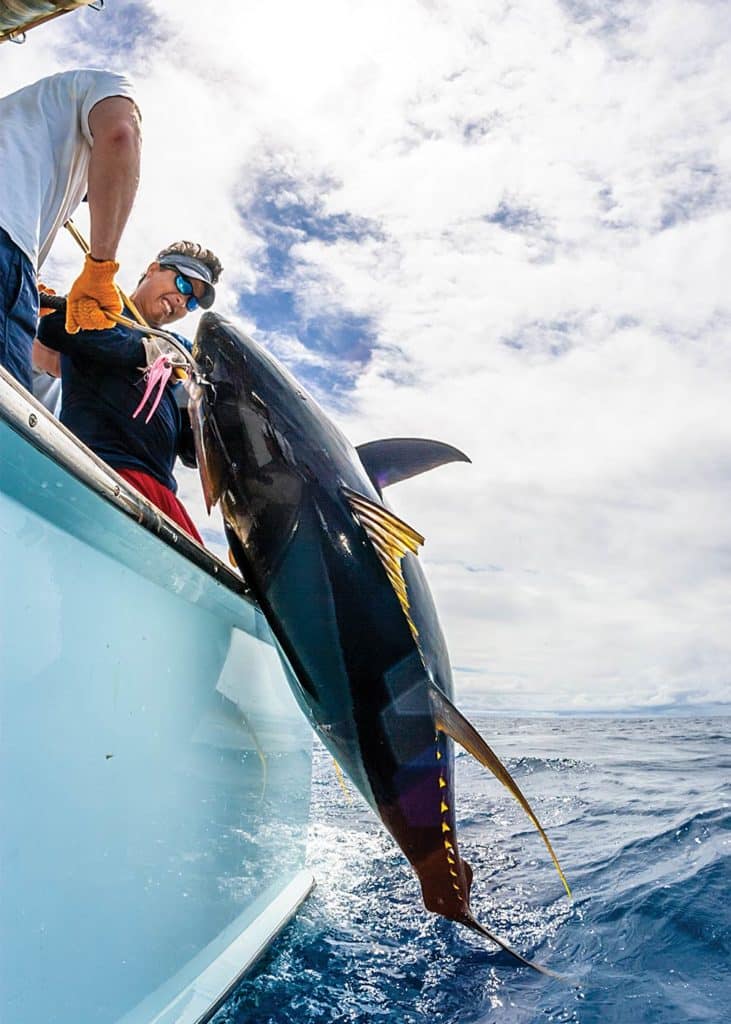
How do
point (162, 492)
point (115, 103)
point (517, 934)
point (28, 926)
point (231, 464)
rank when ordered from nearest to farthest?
point (28, 926)
point (115, 103)
point (231, 464)
point (517, 934)
point (162, 492)

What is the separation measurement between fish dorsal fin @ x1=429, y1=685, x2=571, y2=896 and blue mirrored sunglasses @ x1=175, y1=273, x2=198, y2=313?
89.6 inches

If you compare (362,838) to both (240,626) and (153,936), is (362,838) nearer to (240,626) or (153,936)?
(240,626)

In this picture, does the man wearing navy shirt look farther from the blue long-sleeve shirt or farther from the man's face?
the man's face

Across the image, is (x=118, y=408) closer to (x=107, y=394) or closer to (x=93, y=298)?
(x=107, y=394)

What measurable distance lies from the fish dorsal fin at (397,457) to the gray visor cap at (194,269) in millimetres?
1202

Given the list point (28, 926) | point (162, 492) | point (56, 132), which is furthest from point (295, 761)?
point (56, 132)

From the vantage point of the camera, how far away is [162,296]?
3686 mm

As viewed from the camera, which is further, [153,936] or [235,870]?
[235,870]

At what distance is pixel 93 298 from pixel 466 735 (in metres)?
1.98

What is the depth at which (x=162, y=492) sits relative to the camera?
319 centimetres

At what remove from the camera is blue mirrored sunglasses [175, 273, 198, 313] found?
3626mm

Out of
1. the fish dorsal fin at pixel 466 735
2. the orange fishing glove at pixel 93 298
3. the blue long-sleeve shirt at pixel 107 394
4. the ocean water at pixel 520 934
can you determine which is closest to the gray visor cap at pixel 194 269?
the blue long-sleeve shirt at pixel 107 394

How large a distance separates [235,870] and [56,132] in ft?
8.05

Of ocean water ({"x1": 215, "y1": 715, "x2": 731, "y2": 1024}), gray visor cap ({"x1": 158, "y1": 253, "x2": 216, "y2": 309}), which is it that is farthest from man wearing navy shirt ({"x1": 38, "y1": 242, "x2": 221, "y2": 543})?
ocean water ({"x1": 215, "y1": 715, "x2": 731, "y2": 1024})
